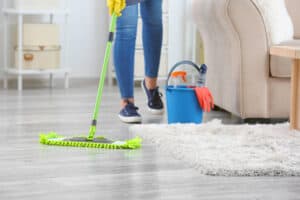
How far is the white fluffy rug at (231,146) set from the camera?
7.07ft

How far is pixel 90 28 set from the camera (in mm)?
4922

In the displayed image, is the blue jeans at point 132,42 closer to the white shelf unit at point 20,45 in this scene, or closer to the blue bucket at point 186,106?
the blue bucket at point 186,106

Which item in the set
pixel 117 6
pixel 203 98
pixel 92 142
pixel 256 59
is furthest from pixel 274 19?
pixel 92 142

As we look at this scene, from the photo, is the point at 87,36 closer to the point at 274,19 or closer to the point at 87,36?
the point at 87,36

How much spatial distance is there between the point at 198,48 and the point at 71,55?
876 millimetres

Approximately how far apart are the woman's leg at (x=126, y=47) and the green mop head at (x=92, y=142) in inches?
21.8

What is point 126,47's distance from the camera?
3.07 meters

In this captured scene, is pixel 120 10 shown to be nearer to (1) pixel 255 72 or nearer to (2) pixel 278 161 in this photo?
(1) pixel 255 72

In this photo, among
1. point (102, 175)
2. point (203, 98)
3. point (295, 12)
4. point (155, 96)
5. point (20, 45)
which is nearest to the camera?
point (102, 175)

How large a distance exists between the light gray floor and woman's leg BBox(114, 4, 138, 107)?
0.18m

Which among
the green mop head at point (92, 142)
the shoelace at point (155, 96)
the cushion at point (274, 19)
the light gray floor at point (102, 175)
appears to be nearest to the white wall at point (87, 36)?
the shoelace at point (155, 96)

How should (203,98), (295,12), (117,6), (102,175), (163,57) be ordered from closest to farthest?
(102,175)
(117,6)
(203,98)
(295,12)
(163,57)

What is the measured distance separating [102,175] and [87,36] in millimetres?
2895

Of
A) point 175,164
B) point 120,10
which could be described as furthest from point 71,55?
point 175,164
